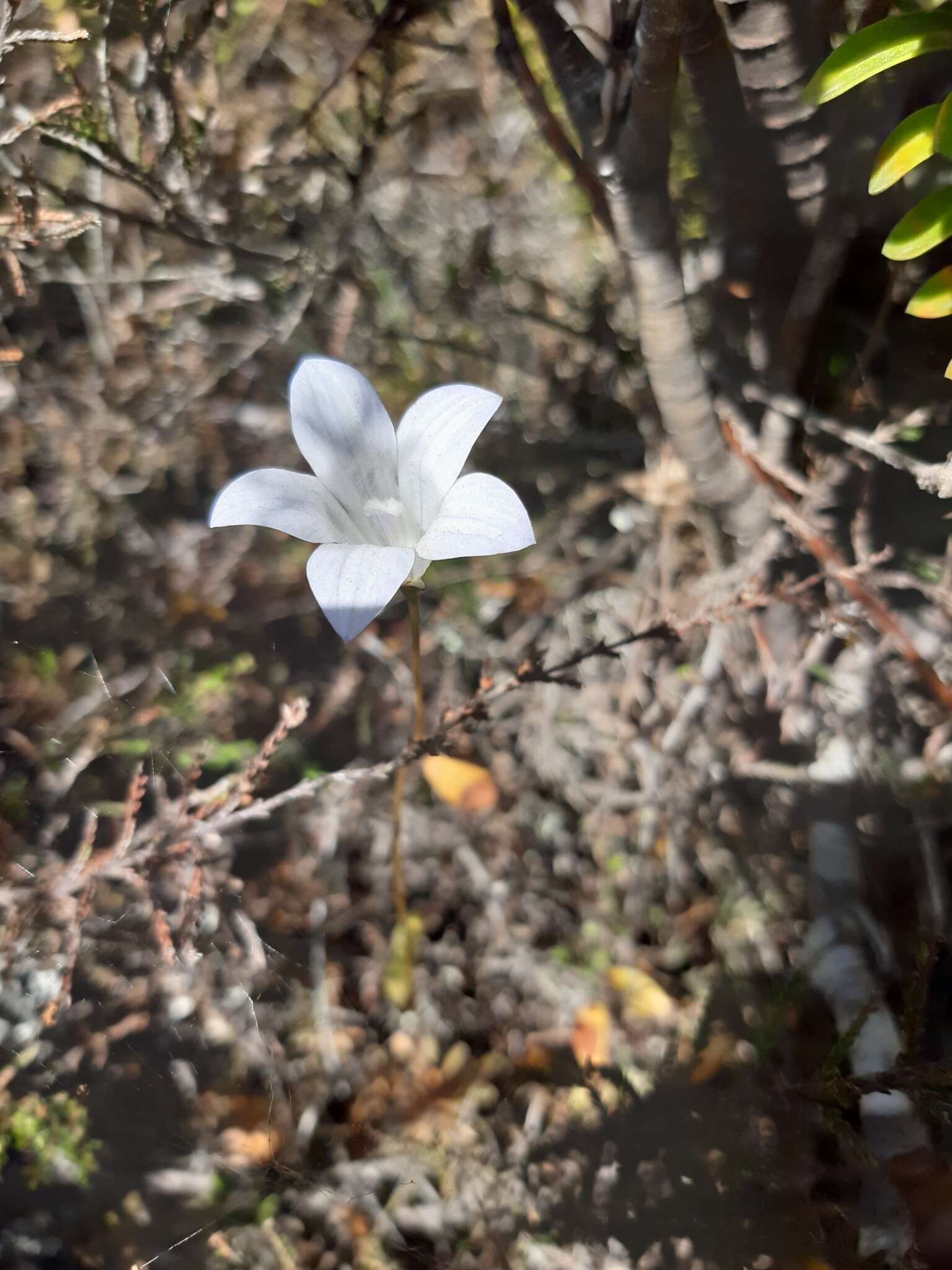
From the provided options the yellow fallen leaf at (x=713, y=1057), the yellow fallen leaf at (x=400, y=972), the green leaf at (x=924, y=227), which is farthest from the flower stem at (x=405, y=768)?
the green leaf at (x=924, y=227)

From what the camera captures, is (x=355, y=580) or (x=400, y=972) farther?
(x=400, y=972)

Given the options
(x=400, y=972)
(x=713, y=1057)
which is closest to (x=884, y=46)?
(x=713, y=1057)

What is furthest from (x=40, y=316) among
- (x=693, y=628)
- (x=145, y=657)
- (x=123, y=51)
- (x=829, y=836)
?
(x=829, y=836)

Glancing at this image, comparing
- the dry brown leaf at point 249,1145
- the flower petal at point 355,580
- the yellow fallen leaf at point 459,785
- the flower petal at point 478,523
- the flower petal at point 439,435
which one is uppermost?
the flower petal at point 439,435

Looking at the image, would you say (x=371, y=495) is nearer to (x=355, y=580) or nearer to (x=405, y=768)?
(x=355, y=580)

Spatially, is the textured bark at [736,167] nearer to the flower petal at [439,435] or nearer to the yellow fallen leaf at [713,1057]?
the flower petal at [439,435]

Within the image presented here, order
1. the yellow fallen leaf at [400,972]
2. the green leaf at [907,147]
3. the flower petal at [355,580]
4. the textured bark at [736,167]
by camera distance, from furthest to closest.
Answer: the yellow fallen leaf at [400,972]
the textured bark at [736,167]
the green leaf at [907,147]
the flower petal at [355,580]

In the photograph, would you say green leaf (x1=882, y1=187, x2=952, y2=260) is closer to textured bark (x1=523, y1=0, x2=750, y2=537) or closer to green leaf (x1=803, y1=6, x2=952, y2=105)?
green leaf (x1=803, y1=6, x2=952, y2=105)

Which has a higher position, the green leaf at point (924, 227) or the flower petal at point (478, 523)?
the green leaf at point (924, 227)
